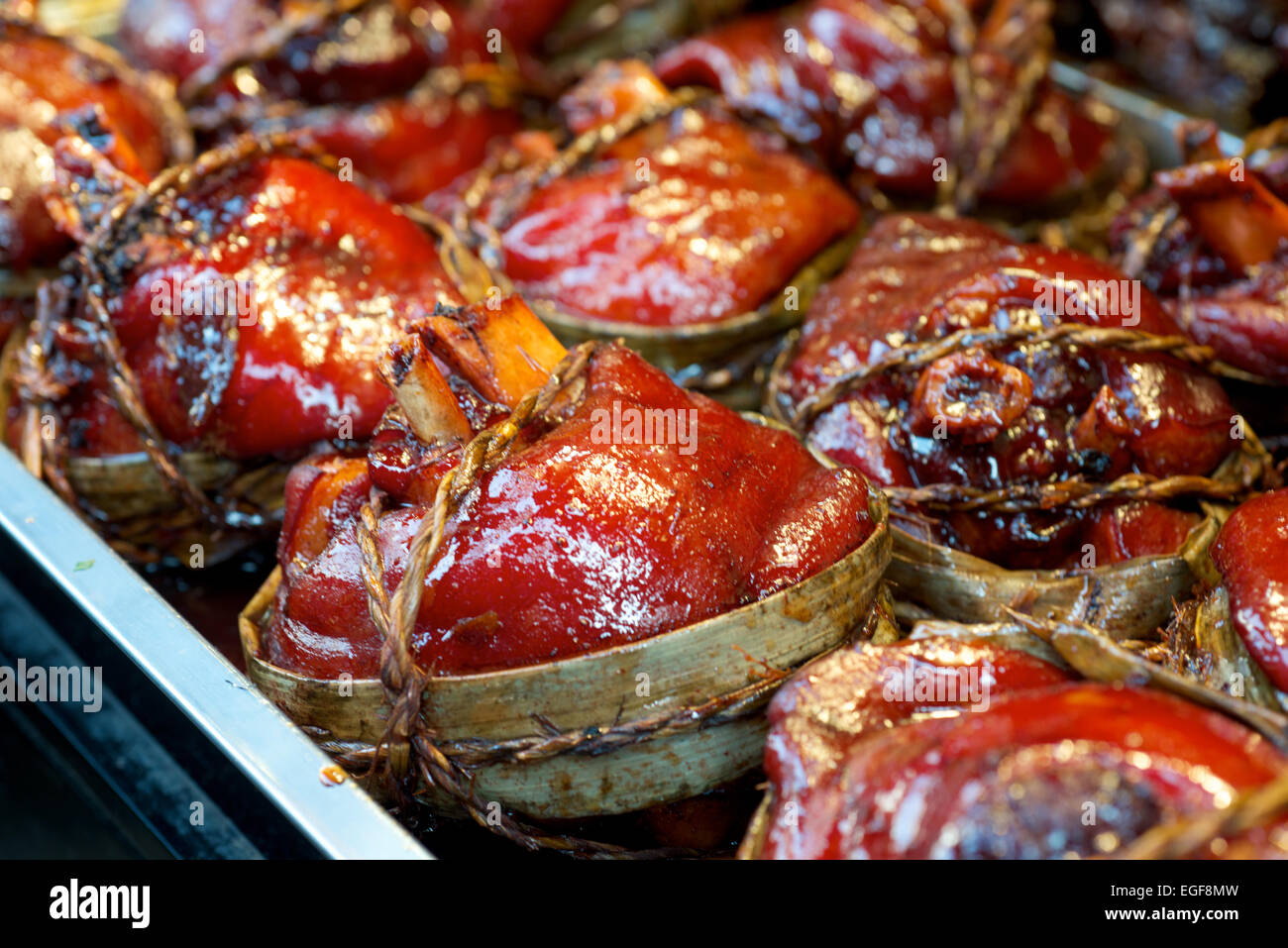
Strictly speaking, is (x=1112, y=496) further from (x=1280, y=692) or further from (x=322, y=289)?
(x=322, y=289)

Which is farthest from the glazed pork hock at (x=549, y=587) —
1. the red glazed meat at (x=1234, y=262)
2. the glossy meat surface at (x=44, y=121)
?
the glossy meat surface at (x=44, y=121)

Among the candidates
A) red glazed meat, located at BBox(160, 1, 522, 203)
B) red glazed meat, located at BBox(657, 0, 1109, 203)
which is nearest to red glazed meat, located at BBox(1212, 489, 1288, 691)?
red glazed meat, located at BBox(657, 0, 1109, 203)

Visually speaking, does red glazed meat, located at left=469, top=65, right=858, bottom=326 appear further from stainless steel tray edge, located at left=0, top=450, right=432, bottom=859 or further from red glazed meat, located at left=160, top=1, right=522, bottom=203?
stainless steel tray edge, located at left=0, top=450, right=432, bottom=859

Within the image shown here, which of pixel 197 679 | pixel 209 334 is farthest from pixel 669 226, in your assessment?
pixel 197 679

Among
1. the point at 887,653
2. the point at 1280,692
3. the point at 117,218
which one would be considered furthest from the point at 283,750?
the point at 1280,692

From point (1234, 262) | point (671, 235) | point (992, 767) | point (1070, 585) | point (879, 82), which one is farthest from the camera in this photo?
point (879, 82)

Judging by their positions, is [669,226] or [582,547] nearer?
[582,547]

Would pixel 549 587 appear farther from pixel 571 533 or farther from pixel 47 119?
pixel 47 119
